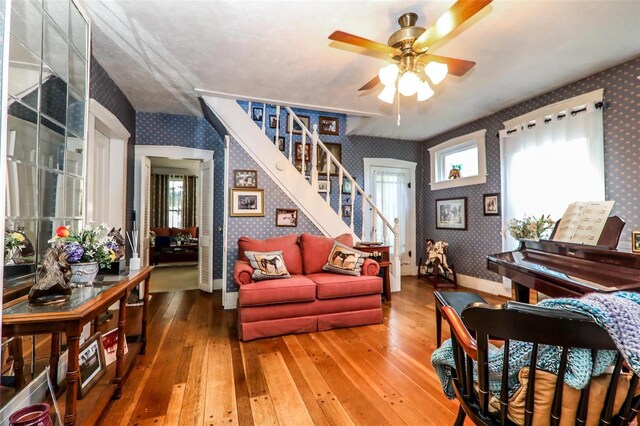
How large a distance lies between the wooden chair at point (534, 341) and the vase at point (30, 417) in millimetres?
1686

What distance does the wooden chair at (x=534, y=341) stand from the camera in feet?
2.59

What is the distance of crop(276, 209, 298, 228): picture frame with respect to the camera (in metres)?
4.04

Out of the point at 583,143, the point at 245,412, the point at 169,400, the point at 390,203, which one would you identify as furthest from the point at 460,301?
the point at 390,203

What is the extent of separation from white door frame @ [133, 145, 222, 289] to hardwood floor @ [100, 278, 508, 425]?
6.38ft

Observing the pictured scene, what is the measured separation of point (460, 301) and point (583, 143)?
103 inches

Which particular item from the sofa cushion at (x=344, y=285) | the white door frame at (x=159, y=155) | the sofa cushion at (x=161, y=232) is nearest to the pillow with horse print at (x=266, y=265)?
the sofa cushion at (x=344, y=285)

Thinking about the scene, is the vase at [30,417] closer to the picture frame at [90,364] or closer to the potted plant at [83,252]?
the picture frame at [90,364]

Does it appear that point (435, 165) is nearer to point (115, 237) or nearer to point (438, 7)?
point (438, 7)

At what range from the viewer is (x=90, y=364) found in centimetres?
190

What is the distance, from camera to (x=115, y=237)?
7.36 ft

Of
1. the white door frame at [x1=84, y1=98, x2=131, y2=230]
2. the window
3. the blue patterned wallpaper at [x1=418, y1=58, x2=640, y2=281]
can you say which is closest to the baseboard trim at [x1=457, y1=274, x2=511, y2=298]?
the blue patterned wallpaper at [x1=418, y1=58, x2=640, y2=281]

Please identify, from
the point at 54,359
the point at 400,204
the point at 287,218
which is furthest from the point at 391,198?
the point at 54,359

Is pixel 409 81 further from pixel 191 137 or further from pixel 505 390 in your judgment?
pixel 191 137

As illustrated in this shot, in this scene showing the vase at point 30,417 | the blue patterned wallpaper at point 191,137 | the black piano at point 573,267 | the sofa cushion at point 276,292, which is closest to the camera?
the vase at point 30,417
